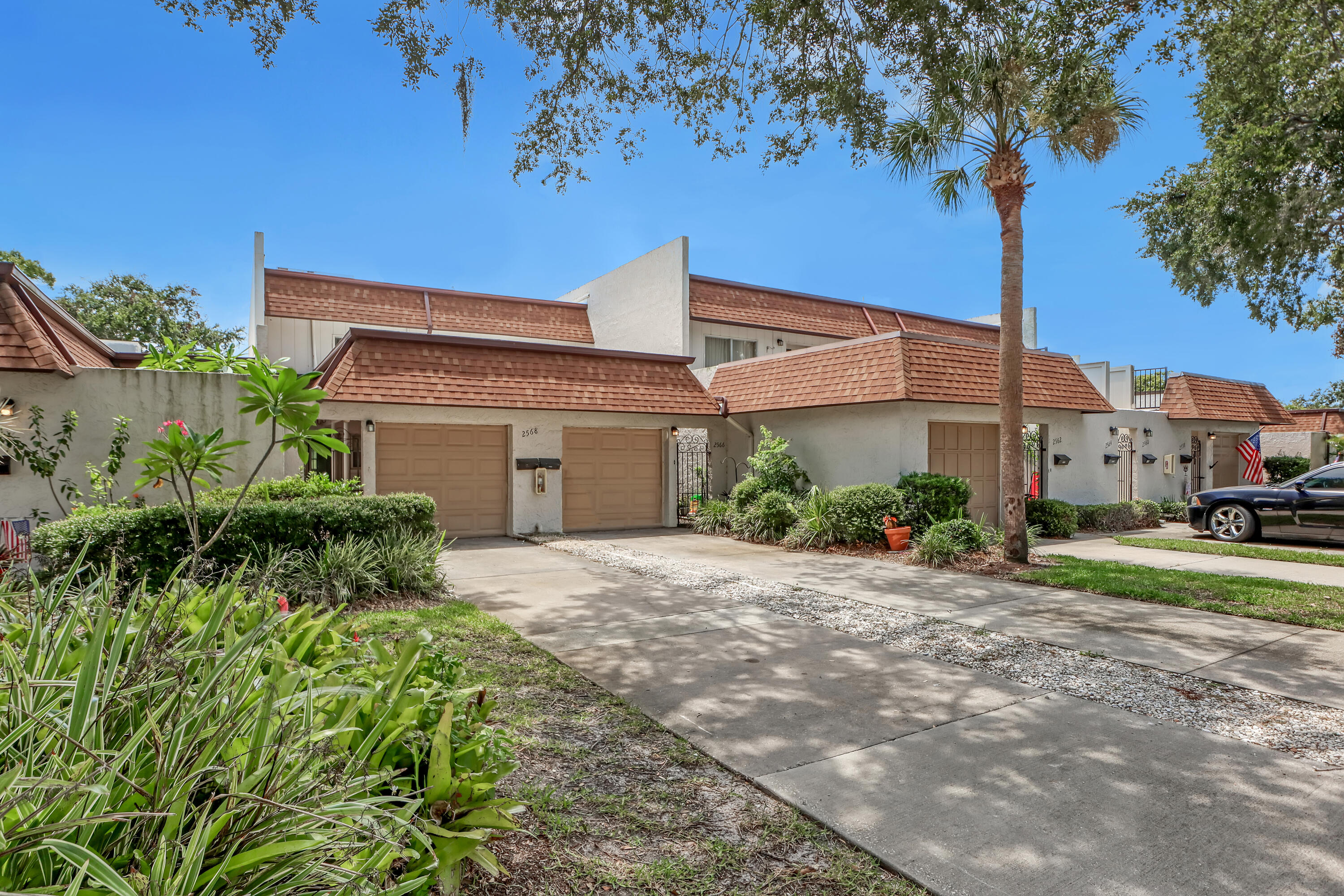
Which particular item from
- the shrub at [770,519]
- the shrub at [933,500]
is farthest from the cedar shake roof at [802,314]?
the shrub at [770,519]

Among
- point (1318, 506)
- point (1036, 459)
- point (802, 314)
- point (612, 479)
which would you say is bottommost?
point (1318, 506)

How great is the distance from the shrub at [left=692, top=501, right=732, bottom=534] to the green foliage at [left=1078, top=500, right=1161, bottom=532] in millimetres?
8204

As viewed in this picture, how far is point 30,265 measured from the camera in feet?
84.0

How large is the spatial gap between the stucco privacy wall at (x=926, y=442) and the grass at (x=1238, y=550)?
2525 mm

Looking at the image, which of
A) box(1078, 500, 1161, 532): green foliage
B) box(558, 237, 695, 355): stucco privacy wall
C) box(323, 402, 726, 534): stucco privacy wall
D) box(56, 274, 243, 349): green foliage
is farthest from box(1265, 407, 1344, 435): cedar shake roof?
box(56, 274, 243, 349): green foliage

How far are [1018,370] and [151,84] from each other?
12693 mm

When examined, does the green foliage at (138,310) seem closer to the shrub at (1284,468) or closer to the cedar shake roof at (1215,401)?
the cedar shake roof at (1215,401)

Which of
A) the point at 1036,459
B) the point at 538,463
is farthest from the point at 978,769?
the point at 1036,459

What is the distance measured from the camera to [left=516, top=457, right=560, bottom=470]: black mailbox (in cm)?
1412

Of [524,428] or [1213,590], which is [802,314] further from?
[1213,590]

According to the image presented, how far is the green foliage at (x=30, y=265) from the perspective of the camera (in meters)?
24.9

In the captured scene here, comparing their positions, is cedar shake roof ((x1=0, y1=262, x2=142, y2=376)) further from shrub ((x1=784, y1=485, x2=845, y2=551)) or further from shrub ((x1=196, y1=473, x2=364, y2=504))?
shrub ((x1=784, y1=485, x2=845, y2=551))

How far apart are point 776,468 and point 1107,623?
818 cm

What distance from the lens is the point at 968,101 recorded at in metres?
9.30
